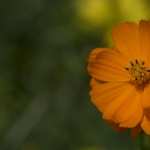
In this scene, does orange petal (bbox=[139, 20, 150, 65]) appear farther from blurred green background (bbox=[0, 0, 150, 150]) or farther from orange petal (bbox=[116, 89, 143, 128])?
blurred green background (bbox=[0, 0, 150, 150])

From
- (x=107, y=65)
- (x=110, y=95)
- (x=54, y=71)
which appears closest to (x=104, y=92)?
(x=110, y=95)

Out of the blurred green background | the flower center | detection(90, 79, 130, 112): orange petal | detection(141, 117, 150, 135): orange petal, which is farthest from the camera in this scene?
the blurred green background

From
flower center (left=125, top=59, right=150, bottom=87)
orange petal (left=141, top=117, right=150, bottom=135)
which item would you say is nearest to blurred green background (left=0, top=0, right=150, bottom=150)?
flower center (left=125, top=59, right=150, bottom=87)

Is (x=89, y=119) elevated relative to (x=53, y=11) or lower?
lower

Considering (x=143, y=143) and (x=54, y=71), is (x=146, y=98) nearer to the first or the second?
(x=143, y=143)

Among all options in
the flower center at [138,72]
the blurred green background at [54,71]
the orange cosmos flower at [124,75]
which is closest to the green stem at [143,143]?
the orange cosmos flower at [124,75]

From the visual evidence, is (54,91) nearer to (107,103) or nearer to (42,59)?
(42,59)

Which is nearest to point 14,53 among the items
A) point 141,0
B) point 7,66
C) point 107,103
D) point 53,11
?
point 7,66
